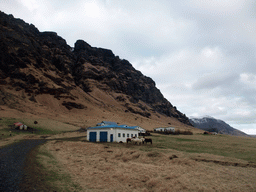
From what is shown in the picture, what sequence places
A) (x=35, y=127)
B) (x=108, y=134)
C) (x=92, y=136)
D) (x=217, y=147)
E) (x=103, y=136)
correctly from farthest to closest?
(x=35, y=127) → (x=92, y=136) → (x=103, y=136) → (x=108, y=134) → (x=217, y=147)

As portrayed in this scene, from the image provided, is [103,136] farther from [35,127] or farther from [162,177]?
[162,177]

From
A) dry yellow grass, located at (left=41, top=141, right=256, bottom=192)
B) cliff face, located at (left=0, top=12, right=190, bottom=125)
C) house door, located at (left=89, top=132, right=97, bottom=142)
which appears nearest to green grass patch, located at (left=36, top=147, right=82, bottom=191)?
dry yellow grass, located at (left=41, top=141, right=256, bottom=192)

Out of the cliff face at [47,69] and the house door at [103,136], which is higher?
the cliff face at [47,69]

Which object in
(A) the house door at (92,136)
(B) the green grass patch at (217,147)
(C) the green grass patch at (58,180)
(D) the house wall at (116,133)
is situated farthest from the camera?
(A) the house door at (92,136)

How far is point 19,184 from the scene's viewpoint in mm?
11531

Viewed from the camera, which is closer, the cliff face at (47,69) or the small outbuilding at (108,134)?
the small outbuilding at (108,134)

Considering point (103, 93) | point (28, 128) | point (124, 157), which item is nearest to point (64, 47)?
point (103, 93)

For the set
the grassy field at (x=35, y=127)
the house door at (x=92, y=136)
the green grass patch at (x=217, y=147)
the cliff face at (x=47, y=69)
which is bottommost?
the green grass patch at (x=217, y=147)

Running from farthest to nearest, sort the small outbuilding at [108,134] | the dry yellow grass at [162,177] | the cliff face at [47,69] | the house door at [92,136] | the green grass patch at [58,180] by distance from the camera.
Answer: the cliff face at [47,69] < the house door at [92,136] < the small outbuilding at [108,134] < the dry yellow grass at [162,177] < the green grass patch at [58,180]

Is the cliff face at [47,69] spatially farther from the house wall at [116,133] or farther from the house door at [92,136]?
the house wall at [116,133]

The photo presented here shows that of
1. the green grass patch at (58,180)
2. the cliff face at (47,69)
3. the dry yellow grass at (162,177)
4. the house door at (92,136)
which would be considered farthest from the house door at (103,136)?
the cliff face at (47,69)

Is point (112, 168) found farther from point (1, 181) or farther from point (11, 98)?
point (11, 98)

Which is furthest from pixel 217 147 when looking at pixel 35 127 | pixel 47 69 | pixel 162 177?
pixel 47 69

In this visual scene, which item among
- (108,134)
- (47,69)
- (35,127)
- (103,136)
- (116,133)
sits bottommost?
(103,136)
